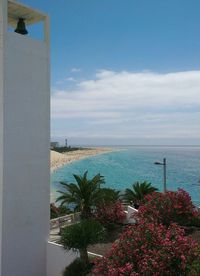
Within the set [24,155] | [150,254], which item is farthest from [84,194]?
[150,254]

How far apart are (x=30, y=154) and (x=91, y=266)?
521 centimetres

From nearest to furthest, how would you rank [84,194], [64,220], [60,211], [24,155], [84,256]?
[84,256]
[24,155]
[64,220]
[84,194]
[60,211]

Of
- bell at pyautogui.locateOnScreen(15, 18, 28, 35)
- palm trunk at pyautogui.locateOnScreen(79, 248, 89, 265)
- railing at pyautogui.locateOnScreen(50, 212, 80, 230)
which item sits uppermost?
bell at pyautogui.locateOnScreen(15, 18, 28, 35)

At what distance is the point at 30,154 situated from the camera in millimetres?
17125

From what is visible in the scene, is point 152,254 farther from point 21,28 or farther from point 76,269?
point 21,28

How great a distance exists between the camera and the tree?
49.3 feet

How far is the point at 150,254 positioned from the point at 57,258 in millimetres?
7395

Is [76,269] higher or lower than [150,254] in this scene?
lower

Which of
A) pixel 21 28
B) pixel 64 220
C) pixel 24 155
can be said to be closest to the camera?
pixel 24 155

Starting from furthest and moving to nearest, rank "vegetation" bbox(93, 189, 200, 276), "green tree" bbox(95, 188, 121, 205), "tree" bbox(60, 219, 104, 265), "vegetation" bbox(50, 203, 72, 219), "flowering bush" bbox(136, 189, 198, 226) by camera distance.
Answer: "vegetation" bbox(50, 203, 72, 219)
"green tree" bbox(95, 188, 121, 205)
"flowering bush" bbox(136, 189, 198, 226)
"tree" bbox(60, 219, 104, 265)
"vegetation" bbox(93, 189, 200, 276)

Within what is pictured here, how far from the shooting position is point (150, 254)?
35.8 ft

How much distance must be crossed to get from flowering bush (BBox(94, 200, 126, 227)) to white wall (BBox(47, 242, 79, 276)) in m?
3.30

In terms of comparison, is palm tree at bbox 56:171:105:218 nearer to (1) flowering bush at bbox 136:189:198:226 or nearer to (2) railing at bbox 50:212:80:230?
(2) railing at bbox 50:212:80:230

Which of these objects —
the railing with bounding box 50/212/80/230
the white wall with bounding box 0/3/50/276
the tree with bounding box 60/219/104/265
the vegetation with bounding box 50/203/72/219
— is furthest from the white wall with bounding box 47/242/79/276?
the vegetation with bounding box 50/203/72/219
